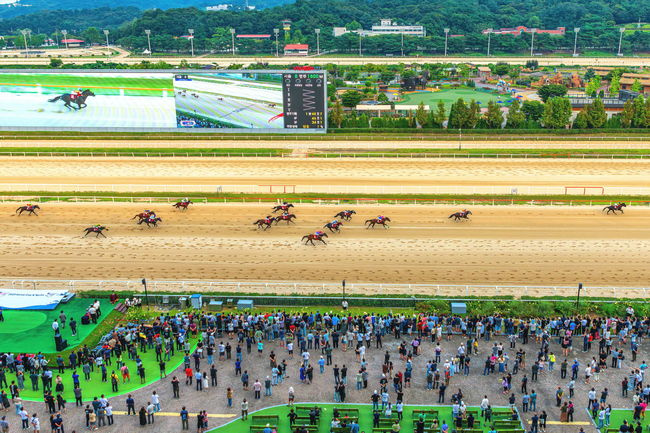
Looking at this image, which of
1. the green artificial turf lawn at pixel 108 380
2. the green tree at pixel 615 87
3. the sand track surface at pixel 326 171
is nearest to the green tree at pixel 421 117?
the sand track surface at pixel 326 171

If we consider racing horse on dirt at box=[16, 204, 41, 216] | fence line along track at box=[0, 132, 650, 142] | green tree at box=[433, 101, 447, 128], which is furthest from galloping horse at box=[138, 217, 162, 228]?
green tree at box=[433, 101, 447, 128]

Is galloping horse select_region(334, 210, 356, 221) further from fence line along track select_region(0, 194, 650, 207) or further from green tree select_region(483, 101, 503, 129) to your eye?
green tree select_region(483, 101, 503, 129)

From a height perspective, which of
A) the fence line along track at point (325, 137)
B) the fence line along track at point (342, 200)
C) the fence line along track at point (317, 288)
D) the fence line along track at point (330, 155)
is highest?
the fence line along track at point (325, 137)

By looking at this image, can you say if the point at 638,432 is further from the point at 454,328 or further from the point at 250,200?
the point at 250,200

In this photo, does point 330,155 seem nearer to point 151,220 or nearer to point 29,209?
point 151,220

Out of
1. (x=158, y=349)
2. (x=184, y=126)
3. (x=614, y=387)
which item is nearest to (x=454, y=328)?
(x=614, y=387)

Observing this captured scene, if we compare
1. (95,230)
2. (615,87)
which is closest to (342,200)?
(95,230)

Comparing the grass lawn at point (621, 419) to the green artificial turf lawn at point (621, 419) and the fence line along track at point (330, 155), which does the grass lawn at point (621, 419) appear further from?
the fence line along track at point (330, 155)
